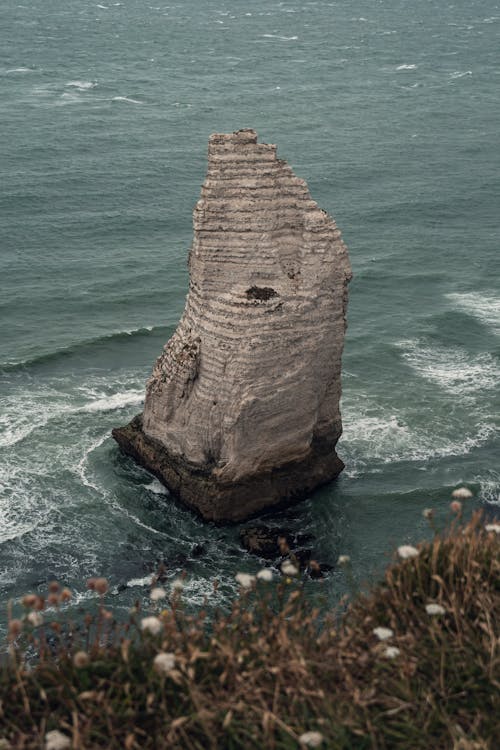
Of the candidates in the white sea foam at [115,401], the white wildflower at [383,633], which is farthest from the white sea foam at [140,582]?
the white wildflower at [383,633]

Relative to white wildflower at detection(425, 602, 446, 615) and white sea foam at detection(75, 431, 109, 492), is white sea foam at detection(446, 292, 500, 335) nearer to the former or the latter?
white sea foam at detection(75, 431, 109, 492)

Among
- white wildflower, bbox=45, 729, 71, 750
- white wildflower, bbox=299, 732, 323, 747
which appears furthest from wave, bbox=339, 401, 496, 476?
white wildflower, bbox=45, 729, 71, 750

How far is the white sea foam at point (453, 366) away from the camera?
169 ft

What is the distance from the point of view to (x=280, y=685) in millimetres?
19750

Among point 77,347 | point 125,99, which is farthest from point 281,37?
point 77,347

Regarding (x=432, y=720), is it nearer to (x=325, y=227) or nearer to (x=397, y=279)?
(x=325, y=227)

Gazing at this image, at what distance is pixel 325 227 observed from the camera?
3938cm

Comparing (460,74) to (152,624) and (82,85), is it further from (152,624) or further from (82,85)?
(152,624)

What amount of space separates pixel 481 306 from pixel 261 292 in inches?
1059

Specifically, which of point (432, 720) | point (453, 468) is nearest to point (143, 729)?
point (432, 720)

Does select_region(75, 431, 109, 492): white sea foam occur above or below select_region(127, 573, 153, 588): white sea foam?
above

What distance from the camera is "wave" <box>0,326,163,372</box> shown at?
52716mm

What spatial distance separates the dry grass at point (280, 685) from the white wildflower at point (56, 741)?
0.12ft

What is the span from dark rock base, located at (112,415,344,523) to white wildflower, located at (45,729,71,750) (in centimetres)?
2156
